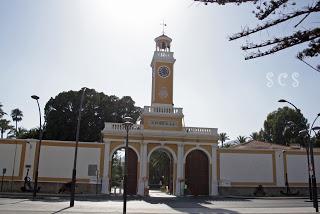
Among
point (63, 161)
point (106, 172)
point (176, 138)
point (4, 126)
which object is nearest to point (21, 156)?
point (63, 161)

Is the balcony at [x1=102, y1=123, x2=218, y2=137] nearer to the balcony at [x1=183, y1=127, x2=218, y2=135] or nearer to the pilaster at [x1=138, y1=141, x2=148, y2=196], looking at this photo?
the balcony at [x1=183, y1=127, x2=218, y2=135]

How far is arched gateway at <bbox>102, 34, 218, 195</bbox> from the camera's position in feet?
132

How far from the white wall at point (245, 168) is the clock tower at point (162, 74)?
9250 mm

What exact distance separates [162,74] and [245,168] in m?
14.4

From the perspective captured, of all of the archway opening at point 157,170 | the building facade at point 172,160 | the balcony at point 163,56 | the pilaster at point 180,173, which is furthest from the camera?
the archway opening at point 157,170

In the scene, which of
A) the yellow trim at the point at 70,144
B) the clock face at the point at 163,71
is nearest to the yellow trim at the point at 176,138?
the yellow trim at the point at 70,144

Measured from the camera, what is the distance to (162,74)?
4447cm

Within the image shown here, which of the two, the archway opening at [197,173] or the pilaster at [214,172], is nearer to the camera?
the pilaster at [214,172]

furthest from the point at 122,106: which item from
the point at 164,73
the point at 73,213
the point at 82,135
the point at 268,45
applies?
the point at 268,45

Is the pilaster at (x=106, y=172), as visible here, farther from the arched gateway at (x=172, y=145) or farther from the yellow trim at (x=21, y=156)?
the yellow trim at (x=21, y=156)

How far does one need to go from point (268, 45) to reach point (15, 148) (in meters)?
37.7

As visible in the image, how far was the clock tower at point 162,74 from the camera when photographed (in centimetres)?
4366

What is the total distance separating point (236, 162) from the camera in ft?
139

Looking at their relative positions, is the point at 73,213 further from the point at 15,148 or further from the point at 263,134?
the point at 263,134
